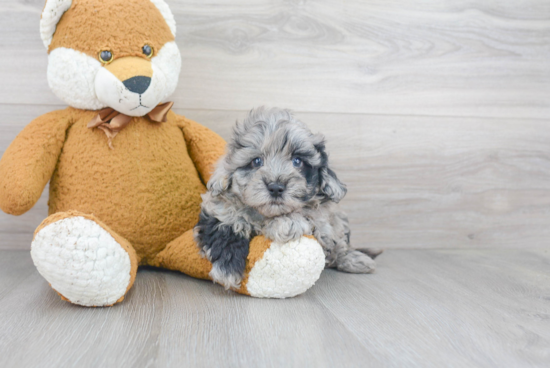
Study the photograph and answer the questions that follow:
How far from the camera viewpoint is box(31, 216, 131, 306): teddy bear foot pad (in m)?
0.95

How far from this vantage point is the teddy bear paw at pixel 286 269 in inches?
42.8

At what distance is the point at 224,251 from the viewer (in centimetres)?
112

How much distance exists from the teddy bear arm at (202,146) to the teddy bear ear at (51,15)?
1.39ft

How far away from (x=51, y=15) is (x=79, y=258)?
673mm

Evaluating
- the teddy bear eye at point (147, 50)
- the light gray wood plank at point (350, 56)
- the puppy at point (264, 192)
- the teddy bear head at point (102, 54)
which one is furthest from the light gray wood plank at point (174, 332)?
the light gray wood plank at point (350, 56)

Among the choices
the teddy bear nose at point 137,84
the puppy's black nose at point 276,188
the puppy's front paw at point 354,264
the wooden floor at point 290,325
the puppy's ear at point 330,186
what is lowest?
the puppy's front paw at point 354,264

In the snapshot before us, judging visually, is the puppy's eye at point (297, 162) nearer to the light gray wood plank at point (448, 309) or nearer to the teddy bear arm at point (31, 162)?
the light gray wood plank at point (448, 309)

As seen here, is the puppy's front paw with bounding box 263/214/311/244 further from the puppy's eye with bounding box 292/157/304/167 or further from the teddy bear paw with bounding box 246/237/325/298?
the puppy's eye with bounding box 292/157/304/167

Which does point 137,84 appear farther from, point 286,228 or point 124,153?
point 286,228

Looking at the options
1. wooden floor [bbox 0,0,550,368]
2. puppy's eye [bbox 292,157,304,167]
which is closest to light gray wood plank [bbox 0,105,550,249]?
wooden floor [bbox 0,0,550,368]

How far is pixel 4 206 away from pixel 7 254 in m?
0.48

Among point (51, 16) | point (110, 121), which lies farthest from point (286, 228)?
point (51, 16)

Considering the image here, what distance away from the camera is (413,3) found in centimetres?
169

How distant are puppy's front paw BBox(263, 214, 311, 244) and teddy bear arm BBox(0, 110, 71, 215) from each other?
0.61m
